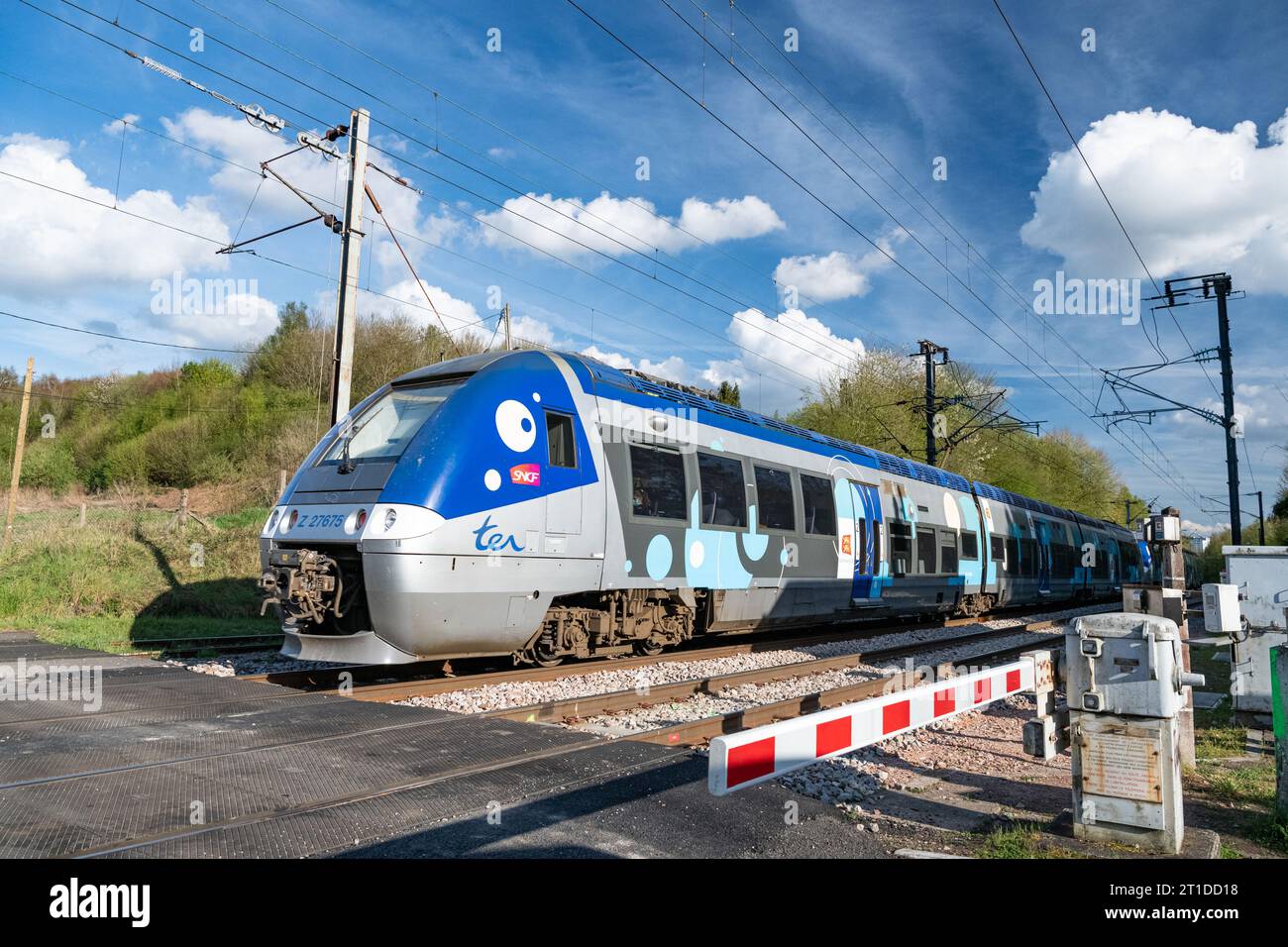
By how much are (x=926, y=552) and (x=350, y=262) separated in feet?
40.4

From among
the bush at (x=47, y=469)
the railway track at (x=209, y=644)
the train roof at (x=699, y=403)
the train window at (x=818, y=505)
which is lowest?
the railway track at (x=209, y=644)

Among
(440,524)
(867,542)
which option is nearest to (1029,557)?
(867,542)

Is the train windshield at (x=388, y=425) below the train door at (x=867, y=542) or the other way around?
the other way around

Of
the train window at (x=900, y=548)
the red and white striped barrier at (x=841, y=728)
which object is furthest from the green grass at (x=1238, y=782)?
the train window at (x=900, y=548)

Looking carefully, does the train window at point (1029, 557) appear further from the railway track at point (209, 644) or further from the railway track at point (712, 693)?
the railway track at point (209, 644)

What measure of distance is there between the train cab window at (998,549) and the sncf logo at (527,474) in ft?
50.4

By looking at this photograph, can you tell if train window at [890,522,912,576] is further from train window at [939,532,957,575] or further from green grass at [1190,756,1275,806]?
green grass at [1190,756,1275,806]

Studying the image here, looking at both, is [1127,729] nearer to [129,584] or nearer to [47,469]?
[129,584]

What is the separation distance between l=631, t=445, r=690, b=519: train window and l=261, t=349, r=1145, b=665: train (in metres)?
0.02

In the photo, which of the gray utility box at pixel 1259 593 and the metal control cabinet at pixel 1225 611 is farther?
the gray utility box at pixel 1259 593

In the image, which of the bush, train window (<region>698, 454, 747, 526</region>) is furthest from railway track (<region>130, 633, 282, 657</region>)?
the bush

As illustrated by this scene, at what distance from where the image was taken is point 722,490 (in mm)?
10812

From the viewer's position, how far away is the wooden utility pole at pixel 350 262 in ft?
45.7

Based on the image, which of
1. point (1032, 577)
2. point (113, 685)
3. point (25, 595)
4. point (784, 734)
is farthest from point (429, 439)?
point (1032, 577)
